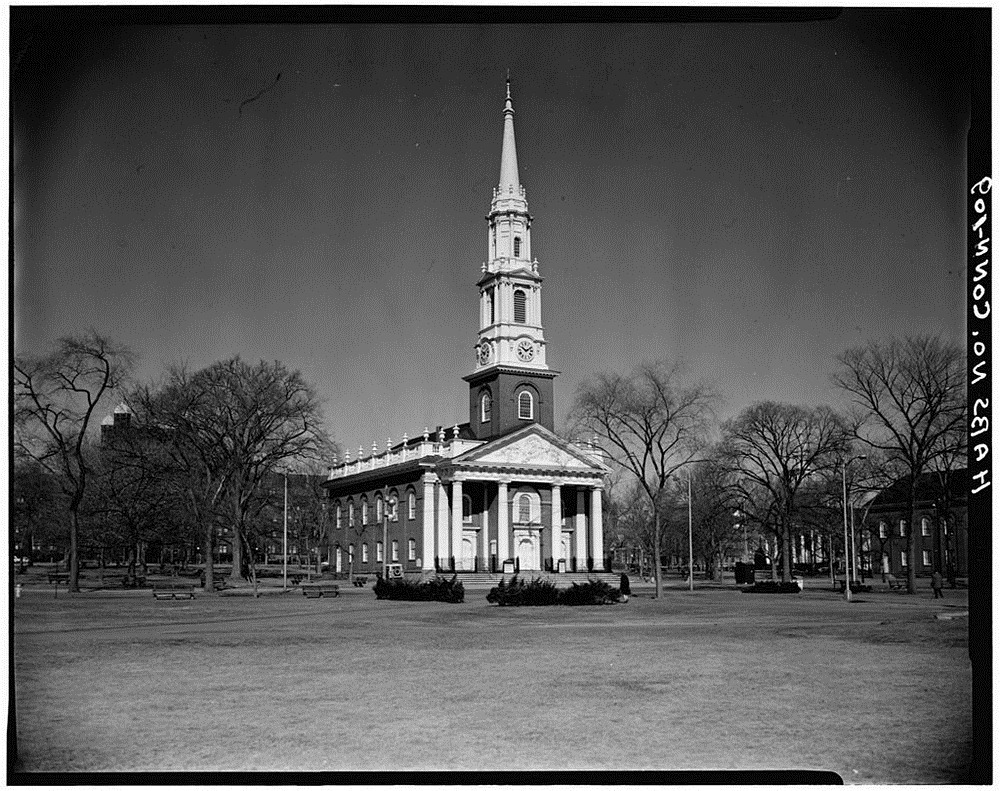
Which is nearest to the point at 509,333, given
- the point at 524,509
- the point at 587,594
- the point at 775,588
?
the point at 524,509

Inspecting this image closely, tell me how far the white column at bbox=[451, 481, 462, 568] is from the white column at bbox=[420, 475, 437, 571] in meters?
1.08

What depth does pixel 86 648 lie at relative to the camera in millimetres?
17609

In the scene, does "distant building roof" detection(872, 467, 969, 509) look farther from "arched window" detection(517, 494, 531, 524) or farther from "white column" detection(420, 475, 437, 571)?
"white column" detection(420, 475, 437, 571)

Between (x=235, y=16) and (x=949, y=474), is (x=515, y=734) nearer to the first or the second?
(x=235, y=16)

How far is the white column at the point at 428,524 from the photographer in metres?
55.5

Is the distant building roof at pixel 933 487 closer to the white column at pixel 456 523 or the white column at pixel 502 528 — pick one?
the white column at pixel 502 528

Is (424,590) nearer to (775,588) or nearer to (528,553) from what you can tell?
(775,588)

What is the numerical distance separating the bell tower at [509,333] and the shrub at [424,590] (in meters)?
22.7

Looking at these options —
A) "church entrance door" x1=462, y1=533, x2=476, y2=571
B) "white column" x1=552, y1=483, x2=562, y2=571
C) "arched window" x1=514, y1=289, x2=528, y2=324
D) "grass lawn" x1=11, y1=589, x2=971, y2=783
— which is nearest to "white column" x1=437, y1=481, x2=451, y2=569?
"church entrance door" x1=462, y1=533, x2=476, y2=571

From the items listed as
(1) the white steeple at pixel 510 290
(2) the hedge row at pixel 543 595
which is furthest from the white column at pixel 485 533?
(2) the hedge row at pixel 543 595

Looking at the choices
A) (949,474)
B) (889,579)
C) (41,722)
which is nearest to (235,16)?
(41,722)

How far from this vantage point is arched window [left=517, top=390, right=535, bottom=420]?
192 feet

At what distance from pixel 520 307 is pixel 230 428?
80.1 feet

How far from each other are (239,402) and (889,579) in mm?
29836
